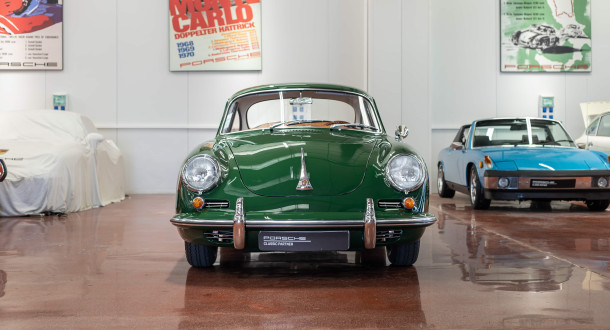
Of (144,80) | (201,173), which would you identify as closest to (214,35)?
(144,80)

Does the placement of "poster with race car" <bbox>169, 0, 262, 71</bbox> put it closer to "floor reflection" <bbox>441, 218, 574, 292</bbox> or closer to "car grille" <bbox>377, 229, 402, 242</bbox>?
"floor reflection" <bbox>441, 218, 574, 292</bbox>

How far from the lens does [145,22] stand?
1155cm

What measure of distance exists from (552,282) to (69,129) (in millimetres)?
6669

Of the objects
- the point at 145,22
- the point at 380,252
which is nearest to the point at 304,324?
the point at 380,252

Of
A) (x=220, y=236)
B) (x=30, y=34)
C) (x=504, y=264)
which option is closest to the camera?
(x=220, y=236)

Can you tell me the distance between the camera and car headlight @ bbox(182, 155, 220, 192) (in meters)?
3.47

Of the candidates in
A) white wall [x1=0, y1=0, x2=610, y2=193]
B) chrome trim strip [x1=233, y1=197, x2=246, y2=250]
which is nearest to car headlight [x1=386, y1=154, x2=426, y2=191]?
chrome trim strip [x1=233, y1=197, x2=246, y2=250]

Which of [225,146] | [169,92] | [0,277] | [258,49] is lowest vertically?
[0,277]

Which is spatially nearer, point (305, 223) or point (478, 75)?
point (305, 223)

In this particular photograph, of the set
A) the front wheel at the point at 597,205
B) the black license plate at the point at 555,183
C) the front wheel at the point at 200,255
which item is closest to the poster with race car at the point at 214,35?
the black license plate at the point at 555,183

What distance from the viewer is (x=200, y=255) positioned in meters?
3.82

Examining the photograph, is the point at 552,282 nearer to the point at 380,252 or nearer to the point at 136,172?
the point at 380,252

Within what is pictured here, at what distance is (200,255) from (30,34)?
9.21 metres

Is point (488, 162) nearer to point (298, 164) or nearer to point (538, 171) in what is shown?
point (538, 171)
